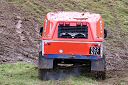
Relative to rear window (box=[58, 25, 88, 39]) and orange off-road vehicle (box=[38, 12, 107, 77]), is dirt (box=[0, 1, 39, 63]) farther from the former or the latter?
rear window (box=[58, 25, 88, 39])

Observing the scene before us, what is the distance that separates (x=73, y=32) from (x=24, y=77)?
91.7 inches

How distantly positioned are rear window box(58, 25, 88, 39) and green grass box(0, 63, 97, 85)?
→ 145 cm

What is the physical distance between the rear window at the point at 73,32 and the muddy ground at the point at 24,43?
1.95 metres

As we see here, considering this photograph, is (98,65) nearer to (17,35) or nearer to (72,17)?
(72,17)

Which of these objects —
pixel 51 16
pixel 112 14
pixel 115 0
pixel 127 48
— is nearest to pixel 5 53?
pixel 51 16

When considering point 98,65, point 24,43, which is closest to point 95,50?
point 98,65

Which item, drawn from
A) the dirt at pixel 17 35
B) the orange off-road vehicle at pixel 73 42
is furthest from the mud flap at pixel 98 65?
the dirt at pixel 17 35

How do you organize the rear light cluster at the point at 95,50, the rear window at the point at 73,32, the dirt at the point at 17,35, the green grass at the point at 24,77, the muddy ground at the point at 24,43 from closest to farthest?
the green grass at the point at 24,77, the rear light cluster at the point at 95,50, the rear window at the point at 73,32, the muddy ground at the point at 24,43, the dirt at the point at 17,35

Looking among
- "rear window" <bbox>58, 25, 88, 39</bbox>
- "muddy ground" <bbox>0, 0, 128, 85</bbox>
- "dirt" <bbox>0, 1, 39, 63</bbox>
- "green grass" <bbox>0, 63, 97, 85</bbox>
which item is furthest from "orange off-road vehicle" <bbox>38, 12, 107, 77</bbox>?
"dirt" <bbox>0, 1, 39, 63</bbox>

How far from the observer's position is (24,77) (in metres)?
16.8

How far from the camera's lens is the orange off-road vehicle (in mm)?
16344

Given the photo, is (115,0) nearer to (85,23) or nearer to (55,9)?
(55,9)

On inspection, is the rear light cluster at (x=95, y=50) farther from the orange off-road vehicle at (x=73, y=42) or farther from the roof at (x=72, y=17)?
the roof at (x=72, y=17)

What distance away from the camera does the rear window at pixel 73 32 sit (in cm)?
1658
